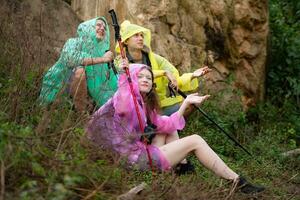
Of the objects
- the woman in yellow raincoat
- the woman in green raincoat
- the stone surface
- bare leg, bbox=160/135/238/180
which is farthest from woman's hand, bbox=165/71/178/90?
the stone surface

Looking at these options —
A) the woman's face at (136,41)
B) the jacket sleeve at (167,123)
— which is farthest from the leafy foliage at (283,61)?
the jacket sleeve at (167,123)

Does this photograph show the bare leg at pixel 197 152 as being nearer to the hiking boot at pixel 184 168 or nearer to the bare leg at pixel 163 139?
the bare leg at pixel 163 139

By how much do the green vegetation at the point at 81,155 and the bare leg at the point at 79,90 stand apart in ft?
1.26

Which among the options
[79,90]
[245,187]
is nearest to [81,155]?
[245,187]

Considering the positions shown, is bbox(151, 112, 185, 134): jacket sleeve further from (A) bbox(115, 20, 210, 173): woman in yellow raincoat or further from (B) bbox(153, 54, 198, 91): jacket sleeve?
(B) bbox(153, 54, 198, 91): jacket sleeve

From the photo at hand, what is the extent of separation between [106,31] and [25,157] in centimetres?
359

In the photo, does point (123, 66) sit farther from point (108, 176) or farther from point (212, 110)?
point (212, 110)

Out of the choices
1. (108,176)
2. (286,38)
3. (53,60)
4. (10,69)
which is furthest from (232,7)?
(108,176)

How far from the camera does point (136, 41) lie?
7.26 m

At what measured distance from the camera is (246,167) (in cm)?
734

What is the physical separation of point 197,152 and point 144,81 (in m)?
0.87

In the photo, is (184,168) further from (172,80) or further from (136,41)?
(136,41)

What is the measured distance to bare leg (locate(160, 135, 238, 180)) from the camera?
570 centimetres

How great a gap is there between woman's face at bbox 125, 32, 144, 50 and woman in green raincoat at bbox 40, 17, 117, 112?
0.28 m
